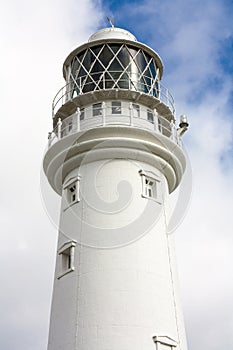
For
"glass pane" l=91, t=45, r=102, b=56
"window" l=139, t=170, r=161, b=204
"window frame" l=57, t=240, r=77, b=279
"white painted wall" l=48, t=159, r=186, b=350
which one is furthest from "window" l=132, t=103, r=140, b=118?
"window frame" l=57, t=240, r=77, b=279

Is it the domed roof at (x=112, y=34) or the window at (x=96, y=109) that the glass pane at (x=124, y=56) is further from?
the window at (x=96, y=109)

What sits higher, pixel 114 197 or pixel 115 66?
pixel 115 66

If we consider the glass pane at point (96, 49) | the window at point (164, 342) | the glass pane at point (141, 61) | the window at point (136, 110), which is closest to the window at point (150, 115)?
the window at point (136, 110)

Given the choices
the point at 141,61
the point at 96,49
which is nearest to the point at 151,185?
the point at 141,61

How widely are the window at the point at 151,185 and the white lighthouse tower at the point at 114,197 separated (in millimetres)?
31

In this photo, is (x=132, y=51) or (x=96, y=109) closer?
(x=96, y=109)

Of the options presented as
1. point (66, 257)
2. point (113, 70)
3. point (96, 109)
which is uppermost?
point (113, 70)

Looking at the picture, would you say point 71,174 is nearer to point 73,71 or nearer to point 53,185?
point 53,185

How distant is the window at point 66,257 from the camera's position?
12.3 meters

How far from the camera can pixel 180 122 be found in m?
15.6

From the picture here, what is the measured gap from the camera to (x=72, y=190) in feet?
45.5

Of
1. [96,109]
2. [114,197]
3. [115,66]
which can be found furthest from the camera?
[115,66]

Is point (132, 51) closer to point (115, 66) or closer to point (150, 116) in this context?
point (115, 66)

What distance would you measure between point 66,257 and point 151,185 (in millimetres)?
3117
